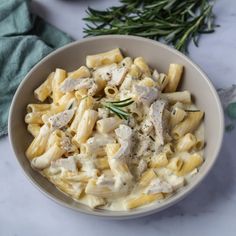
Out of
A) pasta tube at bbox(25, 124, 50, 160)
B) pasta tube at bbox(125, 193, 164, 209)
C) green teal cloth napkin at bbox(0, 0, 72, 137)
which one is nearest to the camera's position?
pasta tube at bbox(125, 193, 164, 209)

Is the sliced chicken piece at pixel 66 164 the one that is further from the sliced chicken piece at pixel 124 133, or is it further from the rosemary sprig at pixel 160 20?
the rosemary sprig at pixel 160 20

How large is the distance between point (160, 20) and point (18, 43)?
1.22 feet

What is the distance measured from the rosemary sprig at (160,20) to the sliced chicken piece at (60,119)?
0.32 meters

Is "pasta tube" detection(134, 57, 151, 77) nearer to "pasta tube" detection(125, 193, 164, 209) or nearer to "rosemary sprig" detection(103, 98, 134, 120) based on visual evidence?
"rosemary sprig" detection(103, 98, 134, 120)

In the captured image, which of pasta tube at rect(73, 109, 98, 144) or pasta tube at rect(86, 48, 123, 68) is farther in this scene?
pasta tube at rect(86, 48, 123, 68)


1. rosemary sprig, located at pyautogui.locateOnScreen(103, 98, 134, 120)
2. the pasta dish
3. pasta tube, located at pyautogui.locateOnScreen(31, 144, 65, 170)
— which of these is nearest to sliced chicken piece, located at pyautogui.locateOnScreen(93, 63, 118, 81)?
the pasta dish

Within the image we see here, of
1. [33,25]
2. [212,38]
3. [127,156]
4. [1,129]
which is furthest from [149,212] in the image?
[33,25]

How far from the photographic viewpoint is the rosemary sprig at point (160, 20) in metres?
1.38

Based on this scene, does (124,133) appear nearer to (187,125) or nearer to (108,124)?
(108,124)

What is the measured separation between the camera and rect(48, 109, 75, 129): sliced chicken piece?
1171 millimetres

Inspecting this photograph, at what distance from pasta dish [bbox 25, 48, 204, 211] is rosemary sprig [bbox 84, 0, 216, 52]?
169 mm

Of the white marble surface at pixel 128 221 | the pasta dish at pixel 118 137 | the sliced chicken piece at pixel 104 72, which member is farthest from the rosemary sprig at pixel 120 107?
the white marble surface at pixel 128 221

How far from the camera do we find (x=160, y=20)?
1.38 metres

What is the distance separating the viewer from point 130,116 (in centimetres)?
115
